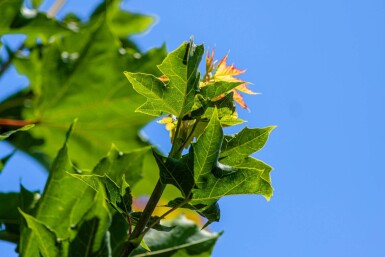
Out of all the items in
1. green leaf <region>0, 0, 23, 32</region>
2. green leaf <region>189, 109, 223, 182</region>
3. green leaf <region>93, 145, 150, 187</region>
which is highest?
green leaf <region>0, 0, 23, 32</region>

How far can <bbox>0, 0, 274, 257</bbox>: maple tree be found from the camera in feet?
3.09

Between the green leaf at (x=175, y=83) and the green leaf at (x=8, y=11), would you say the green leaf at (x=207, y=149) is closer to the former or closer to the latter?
the green leaf at (x=175, y=83)

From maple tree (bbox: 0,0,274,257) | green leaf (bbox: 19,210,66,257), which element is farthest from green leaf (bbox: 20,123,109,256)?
green leaf (bbox: 19,210,66,257)

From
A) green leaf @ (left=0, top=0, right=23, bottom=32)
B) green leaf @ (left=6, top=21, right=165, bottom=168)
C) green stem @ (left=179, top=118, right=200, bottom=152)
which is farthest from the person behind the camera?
green leaf @ (left=6, top=21, right=165, bottom=168)

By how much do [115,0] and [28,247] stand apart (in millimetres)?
1581

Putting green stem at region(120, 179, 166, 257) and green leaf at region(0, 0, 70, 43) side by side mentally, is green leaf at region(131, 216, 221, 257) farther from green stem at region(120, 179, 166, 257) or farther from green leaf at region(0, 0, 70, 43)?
green leaf at region(0, 0, 70, 43)

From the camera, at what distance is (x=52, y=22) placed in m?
2.00

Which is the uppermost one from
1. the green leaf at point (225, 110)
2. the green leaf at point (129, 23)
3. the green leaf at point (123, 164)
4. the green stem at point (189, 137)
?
the green leaf at point (129, 23)

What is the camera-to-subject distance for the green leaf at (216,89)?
0.95 m

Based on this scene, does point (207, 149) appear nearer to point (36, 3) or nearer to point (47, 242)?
point (47, 242)

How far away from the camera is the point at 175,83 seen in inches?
38.6

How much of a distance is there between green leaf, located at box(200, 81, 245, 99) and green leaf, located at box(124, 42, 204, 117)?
2 cm

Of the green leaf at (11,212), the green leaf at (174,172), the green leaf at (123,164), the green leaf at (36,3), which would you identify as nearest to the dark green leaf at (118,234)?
the green leaf at (174,172)

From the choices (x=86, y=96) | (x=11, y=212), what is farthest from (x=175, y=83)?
(x=86, y=96)
